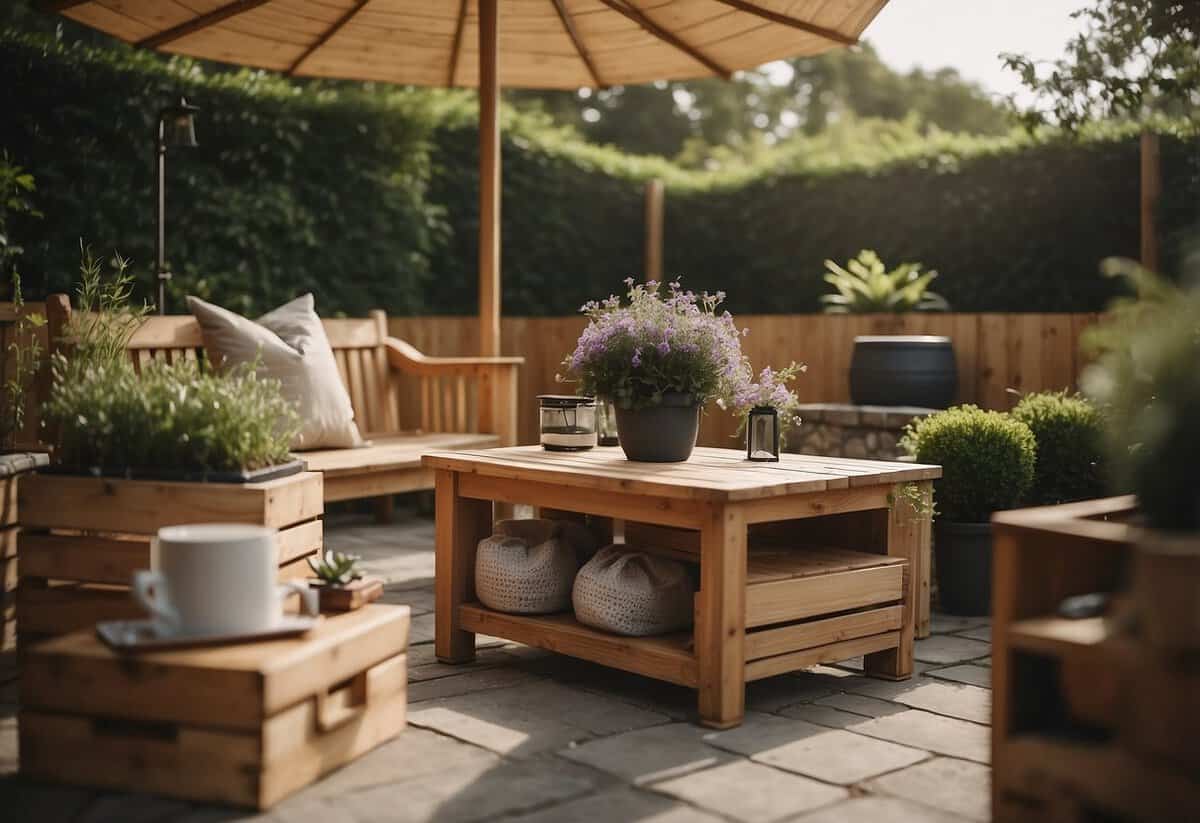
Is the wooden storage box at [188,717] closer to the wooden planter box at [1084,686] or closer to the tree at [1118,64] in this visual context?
the wooden planter box at [1084,686]

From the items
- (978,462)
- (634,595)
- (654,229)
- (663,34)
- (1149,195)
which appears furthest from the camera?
(654,229)

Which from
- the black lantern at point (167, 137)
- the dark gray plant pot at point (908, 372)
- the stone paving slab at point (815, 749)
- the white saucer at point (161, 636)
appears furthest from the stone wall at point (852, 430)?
the white saucer at point (161, 636)

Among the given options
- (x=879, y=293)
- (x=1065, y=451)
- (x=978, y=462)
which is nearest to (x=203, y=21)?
(x=978, y=462)

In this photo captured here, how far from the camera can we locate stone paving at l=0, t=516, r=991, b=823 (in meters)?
2.21

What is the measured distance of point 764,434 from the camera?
334 centimetres

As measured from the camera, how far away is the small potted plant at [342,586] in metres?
2.57

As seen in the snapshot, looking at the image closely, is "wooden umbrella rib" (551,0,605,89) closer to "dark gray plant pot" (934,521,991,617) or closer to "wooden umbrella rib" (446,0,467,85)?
"wooden umbrella rib" (446,0,467,85)

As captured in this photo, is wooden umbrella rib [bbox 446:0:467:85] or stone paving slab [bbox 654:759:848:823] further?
wooden umbrella rib [bbox 446:0:467:85]

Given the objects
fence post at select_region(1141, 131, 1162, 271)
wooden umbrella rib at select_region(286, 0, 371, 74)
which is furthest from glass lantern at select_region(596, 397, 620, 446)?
fence post at select_region(1141, 131, 1162, 271)

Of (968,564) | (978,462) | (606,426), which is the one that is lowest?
(968,564)

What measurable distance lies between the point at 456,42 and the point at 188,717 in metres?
3.90

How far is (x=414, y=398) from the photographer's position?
259 inches

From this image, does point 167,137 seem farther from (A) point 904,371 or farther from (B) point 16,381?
(A) point 904,371

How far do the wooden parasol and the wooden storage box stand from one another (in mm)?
3021
